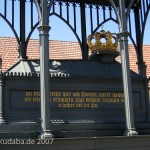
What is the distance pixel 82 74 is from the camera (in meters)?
14.1

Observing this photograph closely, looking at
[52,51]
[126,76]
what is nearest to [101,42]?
[126,76]

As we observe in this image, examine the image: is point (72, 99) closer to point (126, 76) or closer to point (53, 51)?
point (126, 76)

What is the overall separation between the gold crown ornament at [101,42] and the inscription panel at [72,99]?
6.89ft

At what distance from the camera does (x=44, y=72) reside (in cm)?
1177

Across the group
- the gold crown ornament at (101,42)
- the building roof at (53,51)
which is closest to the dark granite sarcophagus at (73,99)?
the gold crown ornament at (101,42)

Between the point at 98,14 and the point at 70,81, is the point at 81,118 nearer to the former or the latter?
the point at 70,81

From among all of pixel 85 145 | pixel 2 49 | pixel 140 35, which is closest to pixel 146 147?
pixel 85 145

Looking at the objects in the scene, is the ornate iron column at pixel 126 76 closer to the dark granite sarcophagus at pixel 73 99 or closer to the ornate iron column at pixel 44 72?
the dark granite sarcophagus at pixel 73 99

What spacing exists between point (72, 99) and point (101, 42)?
10.2 ft

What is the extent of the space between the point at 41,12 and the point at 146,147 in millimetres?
5783

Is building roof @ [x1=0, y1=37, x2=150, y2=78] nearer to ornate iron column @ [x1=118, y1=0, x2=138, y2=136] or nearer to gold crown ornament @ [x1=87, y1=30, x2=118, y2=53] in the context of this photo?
gold crown ornament @ [x1=87, y1=30, x2=118, y2=53]

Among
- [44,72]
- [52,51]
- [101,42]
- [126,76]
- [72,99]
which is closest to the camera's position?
[44,72]

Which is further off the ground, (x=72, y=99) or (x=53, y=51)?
(x=53, y=51)

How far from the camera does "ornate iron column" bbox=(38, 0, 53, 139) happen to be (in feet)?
37.8
